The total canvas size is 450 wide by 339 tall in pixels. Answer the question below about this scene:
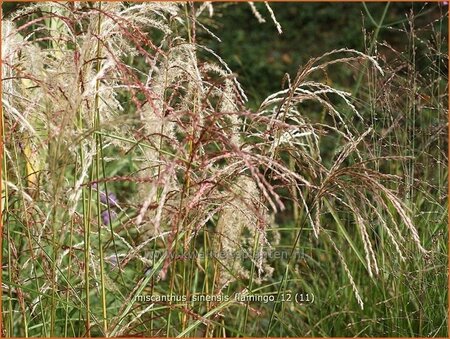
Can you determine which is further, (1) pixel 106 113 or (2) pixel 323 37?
(2) pixel 323 37

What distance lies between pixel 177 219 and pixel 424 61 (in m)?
4.79

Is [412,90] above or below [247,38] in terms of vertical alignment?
below

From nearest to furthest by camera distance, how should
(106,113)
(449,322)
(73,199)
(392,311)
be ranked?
(73,199) < (106,113) < (449,322) < (392,311)

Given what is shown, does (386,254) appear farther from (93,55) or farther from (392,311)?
(93,55)

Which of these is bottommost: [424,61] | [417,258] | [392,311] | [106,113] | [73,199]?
[392,311]

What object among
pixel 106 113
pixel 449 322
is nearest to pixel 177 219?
pixel 106 113

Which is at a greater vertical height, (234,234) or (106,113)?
(106,113)

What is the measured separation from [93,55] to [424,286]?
126 cm

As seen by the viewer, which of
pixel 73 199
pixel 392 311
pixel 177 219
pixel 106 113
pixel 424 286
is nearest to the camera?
pixel 73 199

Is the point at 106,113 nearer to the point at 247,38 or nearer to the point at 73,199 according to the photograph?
the point at 73,199

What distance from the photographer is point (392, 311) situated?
281 cm

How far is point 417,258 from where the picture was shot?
2.69m

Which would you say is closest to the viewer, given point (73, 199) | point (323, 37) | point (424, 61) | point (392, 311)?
point (73, 199)

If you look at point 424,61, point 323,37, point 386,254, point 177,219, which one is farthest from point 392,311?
point 323,37
